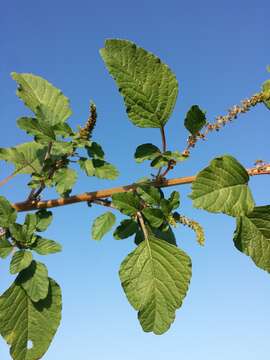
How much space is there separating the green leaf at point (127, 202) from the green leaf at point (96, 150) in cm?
15

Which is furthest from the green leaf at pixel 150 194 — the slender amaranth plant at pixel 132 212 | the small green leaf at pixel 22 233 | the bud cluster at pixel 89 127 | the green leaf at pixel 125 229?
the small green leaf at pixel 22 233

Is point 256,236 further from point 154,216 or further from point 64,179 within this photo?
point 64,179

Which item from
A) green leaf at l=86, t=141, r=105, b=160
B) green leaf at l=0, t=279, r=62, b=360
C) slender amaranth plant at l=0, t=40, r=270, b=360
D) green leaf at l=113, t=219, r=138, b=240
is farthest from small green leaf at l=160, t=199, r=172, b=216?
green leaf at l=0, t=279, r=62, b=360

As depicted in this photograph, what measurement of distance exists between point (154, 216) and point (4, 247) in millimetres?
446

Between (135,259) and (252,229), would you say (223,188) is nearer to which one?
(252,229)

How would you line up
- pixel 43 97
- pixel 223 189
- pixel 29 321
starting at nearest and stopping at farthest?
pixel 223 189 < pixel 29 321 < pixel 43 97

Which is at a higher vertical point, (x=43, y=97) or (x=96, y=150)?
(x=43, y=97)

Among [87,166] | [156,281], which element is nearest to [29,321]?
[156,281]

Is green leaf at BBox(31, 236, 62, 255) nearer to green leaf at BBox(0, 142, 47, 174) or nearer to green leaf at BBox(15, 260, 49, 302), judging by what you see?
green leaf at BBox(15, 260, 49, 302)

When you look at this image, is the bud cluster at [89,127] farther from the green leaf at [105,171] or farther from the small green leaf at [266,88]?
the small green leaf at [266,88]

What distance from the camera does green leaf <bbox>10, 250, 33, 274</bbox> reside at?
151cm

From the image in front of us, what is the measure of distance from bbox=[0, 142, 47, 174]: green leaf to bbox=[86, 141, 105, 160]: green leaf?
0.63 ft

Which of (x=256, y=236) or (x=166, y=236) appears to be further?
(x=166, y=236)

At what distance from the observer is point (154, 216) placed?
1.48 m
